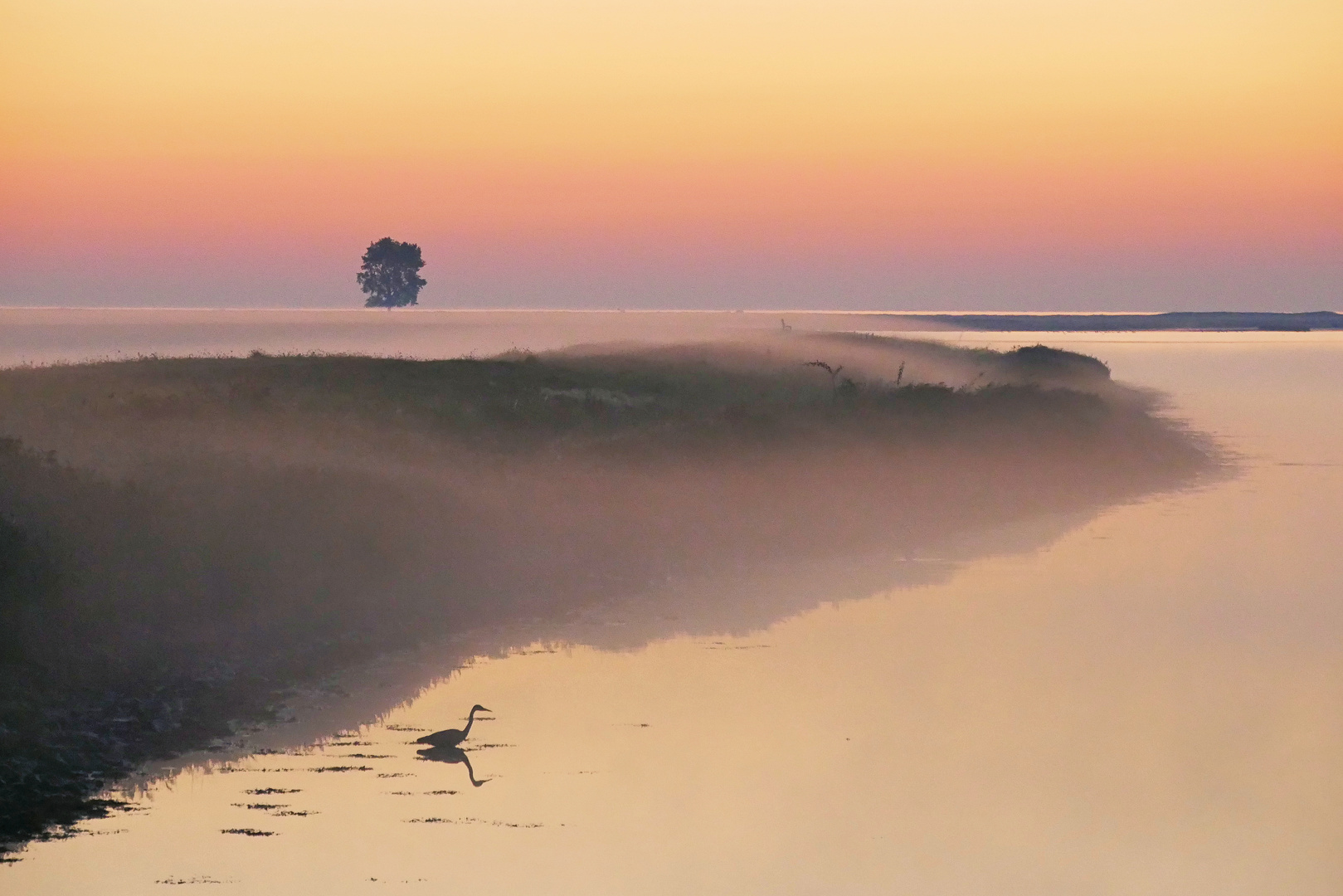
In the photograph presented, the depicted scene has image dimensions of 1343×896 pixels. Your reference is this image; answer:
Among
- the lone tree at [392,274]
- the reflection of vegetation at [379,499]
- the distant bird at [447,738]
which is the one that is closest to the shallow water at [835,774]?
the distant bird at [447,738]

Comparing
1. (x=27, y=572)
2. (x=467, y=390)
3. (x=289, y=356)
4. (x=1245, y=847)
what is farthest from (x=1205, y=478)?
(x=27, y=572)

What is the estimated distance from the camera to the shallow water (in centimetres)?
1419

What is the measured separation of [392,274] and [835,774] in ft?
420

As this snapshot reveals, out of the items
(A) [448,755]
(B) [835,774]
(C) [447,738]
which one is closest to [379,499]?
(C) [447,738]

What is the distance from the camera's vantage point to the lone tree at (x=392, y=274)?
139375mm

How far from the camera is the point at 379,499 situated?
28.9 meters

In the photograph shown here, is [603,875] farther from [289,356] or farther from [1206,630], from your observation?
[289,356]

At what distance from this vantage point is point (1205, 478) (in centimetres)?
5081

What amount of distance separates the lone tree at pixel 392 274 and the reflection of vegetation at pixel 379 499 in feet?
269

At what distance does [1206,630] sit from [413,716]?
47.9 ft

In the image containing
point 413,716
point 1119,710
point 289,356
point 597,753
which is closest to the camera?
point 597,753

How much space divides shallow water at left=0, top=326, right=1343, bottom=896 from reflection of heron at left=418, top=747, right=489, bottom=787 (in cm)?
16

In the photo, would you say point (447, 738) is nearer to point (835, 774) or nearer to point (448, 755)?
point (448, 755)

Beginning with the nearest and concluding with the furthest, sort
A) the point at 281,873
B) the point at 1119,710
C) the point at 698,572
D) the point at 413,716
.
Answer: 1. the point at 281,873
2. the point at 413,716
3. the point at 1119,710
4. the point at 698,572
